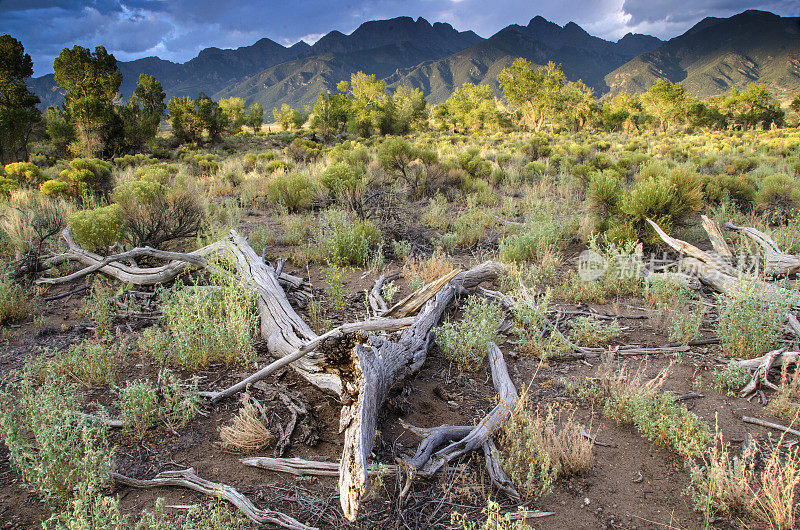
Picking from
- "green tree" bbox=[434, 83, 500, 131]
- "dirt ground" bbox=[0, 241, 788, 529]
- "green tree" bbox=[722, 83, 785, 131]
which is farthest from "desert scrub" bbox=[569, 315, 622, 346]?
"green tree" bbox=[722, 83, 785, 131]

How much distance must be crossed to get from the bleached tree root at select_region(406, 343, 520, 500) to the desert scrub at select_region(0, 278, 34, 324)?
15.6 ft

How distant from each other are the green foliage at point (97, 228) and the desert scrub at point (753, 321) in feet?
25.1

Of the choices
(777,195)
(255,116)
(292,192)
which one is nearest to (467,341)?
(292,192)

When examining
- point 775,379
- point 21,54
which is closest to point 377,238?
point 775,379

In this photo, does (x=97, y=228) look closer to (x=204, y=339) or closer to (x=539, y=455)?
(x=204, y=339)

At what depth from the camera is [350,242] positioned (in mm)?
6637

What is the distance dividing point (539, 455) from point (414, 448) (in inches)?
31.7

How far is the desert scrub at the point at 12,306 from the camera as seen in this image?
4.65m

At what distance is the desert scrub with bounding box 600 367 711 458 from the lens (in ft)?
9.13

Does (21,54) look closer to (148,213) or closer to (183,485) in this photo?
(148,213)

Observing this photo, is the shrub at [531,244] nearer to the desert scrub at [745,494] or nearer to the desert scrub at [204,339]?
the desert scrub at [204,339]

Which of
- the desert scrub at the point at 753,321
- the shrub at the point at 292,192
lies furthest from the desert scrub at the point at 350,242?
the desert scrub at the point at 753,321

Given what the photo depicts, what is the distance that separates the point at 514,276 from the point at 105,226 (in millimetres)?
5819

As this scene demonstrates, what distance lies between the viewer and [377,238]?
714cm
